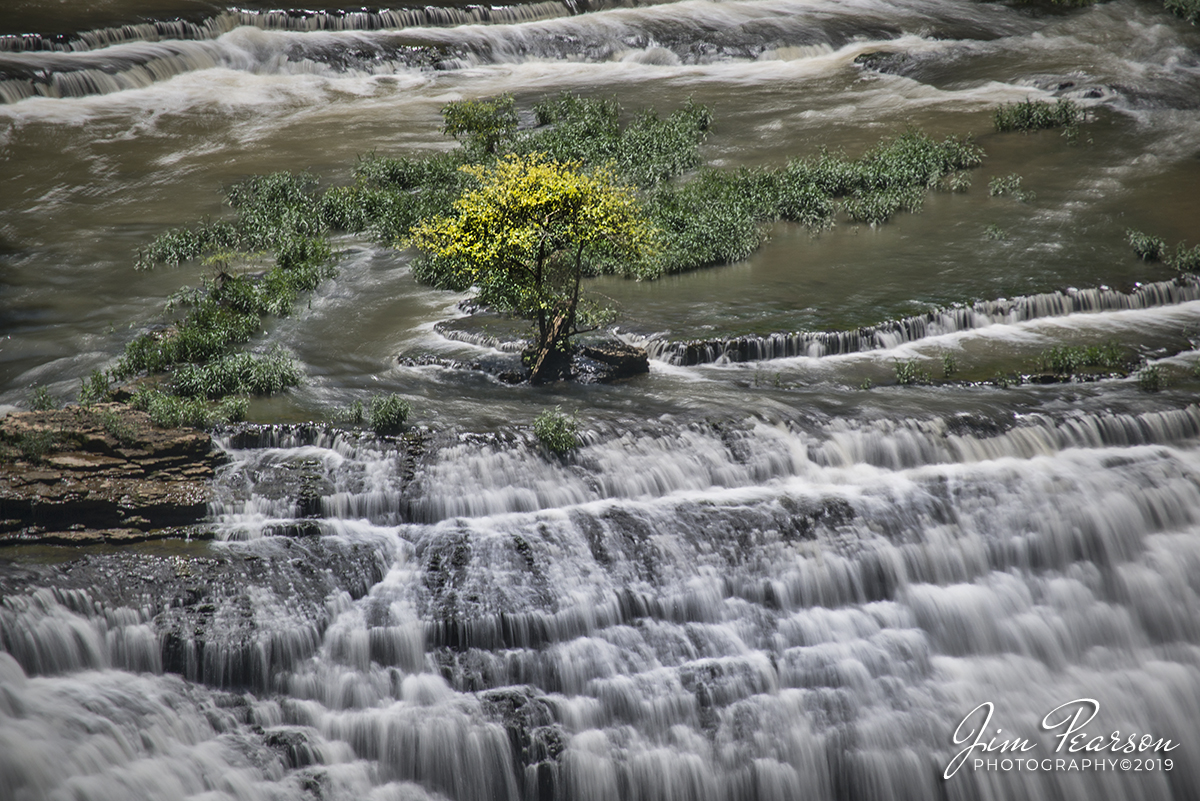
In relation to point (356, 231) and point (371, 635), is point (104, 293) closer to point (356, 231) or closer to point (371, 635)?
point (356, 231)

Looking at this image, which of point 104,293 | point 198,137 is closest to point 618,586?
point 104,293

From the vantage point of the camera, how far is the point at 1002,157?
26500 millimetres

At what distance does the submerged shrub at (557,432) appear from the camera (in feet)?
43.0

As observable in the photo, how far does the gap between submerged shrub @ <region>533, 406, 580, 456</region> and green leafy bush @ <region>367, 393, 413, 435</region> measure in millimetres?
1996

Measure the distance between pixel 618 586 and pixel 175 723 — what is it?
5304mm

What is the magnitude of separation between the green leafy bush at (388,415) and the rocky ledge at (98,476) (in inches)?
86.1

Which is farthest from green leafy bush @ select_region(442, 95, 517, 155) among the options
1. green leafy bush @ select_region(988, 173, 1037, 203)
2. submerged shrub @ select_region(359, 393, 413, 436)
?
submerged shrub @ select_region(359, 393, 413, 436)

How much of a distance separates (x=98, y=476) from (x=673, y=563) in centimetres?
763

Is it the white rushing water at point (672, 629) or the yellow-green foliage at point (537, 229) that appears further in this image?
the yellow-green foliage at point (537, 229)

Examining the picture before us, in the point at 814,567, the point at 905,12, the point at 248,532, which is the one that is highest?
the point at 905,12

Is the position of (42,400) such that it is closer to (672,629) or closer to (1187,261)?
(672,629)

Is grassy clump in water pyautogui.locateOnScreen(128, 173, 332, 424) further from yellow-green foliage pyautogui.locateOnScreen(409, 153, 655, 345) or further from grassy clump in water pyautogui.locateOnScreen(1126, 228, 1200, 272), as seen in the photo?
grassy clump in water pyautogui.locateOnScreen(1126, 228, 1200, 272)

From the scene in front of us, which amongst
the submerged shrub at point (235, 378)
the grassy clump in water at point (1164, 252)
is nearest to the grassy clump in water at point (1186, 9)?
the grassy clump in water at point (1164, 252)
